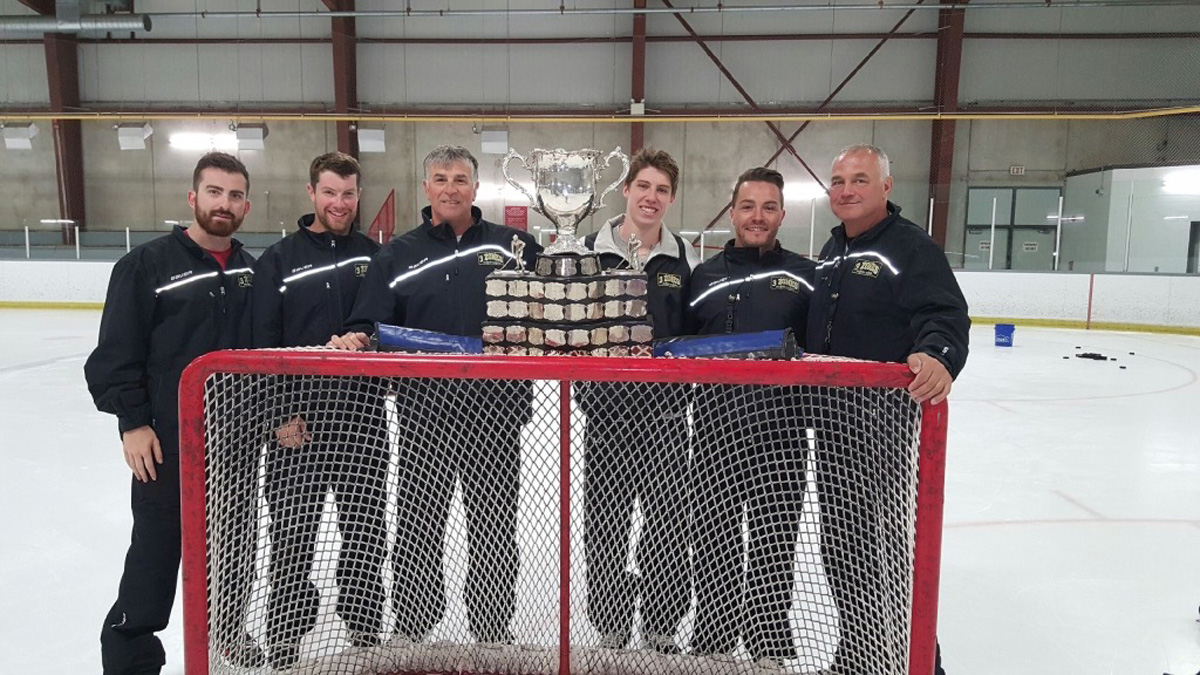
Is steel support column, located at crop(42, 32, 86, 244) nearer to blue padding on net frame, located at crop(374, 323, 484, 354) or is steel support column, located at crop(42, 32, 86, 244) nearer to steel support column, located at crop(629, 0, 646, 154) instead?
steel support column, located at crop(629, 0, 646, 154)

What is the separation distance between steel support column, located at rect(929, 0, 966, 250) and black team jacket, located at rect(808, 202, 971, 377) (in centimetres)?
1116

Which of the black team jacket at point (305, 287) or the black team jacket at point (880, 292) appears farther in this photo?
the black team jacket at point (305, 287)

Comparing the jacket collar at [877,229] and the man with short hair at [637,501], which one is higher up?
the jacket collar at [877,229]

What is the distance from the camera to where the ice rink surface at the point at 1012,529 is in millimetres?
2303

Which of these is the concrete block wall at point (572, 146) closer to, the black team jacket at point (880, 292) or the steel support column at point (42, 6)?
the steel support column at point (42, 6)

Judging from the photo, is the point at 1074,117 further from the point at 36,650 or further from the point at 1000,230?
the point at 36,650

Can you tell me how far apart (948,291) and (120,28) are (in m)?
14.5

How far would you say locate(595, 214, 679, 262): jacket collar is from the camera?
2.24m

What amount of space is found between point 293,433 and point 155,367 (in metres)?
0.65

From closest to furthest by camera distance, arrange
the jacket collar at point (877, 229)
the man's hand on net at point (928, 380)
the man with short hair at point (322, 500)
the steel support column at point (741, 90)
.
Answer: the man's hand on net at point (928, 380) < the man with short hair at point (322, 500) < the jacket collar at point (877, 229) < the steel support column at point (741, 90)

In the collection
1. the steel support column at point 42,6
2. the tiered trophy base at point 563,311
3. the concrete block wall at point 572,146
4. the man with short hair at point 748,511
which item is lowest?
the man with short hair at point 748,511

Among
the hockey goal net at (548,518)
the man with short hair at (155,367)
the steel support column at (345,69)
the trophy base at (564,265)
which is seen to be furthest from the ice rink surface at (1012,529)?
the steel support column at (345,69)

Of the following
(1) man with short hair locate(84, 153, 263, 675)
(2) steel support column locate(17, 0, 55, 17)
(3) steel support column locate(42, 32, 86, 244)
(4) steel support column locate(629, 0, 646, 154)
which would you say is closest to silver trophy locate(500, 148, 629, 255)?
(1) man with short hair locate(84, 153, 263, 675)

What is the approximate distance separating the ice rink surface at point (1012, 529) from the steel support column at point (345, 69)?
820 centimetres
